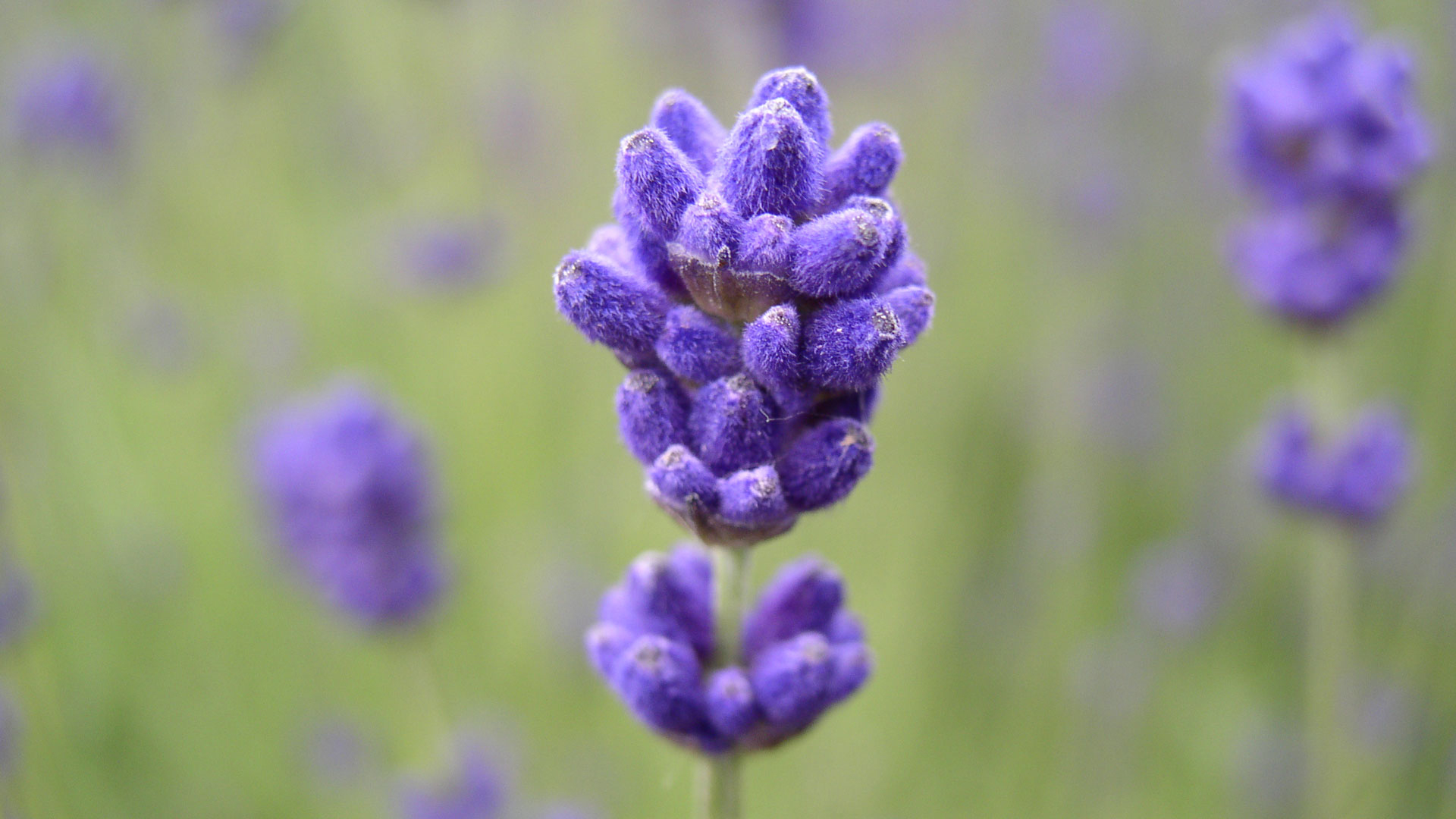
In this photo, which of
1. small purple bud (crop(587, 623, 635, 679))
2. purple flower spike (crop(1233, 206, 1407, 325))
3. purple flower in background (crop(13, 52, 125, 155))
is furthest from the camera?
purple flower in background (crop(13, 52, 125, 155))

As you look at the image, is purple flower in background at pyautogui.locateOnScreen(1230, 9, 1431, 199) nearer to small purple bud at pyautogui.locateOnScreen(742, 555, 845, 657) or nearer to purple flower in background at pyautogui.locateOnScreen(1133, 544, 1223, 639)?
small purple bud at pyautogui.locateOnScreen(742, 555, 845, 657)

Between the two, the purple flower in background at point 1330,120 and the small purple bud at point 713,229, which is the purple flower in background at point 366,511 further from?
the purple flower in background at point 1330,120

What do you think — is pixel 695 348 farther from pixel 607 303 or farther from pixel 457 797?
pixel 457 797

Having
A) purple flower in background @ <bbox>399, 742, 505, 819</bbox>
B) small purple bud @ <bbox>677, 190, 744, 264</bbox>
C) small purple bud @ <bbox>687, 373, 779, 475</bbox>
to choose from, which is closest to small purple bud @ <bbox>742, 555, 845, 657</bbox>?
small purple bud @ <bbox>687, 373, 779, 475</bbox>

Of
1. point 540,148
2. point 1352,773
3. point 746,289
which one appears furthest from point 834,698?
point 540,148

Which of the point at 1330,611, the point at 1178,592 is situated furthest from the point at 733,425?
the point at 1178,592

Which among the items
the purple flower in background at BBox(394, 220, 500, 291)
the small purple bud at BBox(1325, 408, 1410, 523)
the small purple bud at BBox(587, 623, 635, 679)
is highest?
the purple flower in background at BBox(394, 220, 500, 291)

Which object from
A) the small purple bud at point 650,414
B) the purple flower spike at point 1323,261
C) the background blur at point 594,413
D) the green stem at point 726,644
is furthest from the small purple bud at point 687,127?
the background blur at point 594,413
